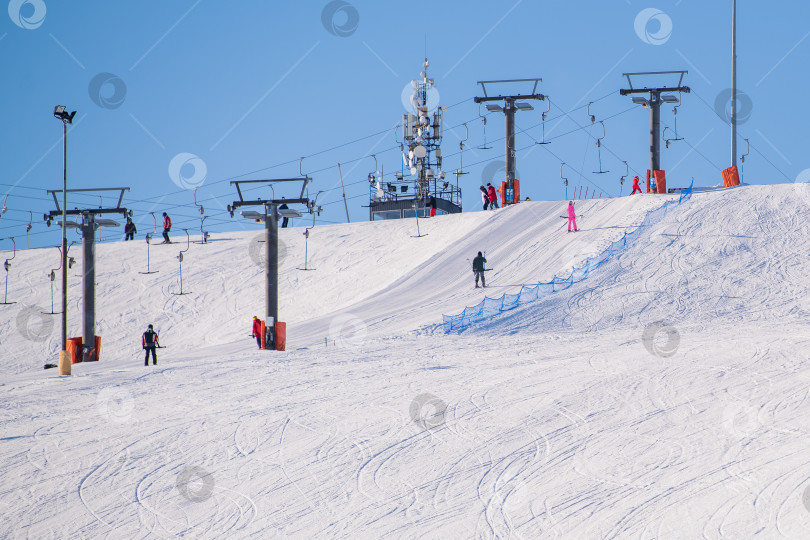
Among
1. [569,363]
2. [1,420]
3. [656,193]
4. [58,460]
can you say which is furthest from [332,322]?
[656,193]

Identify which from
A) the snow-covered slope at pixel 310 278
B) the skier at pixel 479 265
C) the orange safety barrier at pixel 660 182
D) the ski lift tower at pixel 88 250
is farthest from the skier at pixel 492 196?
the ski lift tower at pixel 88 250

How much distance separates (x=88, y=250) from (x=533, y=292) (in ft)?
45.5

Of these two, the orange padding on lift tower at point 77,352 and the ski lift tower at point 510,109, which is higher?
the ski lift tower at point 510,109

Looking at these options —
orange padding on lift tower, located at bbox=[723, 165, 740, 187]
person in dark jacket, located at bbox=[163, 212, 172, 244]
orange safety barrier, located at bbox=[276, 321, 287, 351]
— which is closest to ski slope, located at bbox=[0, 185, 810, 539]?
orange safety barrier, located at bbox=[276, 321, 287, 351]

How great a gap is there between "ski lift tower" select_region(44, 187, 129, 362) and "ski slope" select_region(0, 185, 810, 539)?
2.10 meters

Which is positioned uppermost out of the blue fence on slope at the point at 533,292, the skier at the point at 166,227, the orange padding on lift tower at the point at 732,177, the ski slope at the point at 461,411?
the orange padding on lift tower at the point at 732,177

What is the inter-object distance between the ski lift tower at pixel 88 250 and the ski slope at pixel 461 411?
2.10 m

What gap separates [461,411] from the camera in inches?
692

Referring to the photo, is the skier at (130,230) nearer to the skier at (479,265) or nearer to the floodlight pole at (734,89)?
the skier at (479,265)

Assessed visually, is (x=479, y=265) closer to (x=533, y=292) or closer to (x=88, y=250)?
(x=533, y=292)

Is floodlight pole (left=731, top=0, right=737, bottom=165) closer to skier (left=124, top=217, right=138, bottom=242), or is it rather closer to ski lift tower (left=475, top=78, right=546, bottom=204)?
ski lift tower (left=475, top=78, right=546, bottom=204)

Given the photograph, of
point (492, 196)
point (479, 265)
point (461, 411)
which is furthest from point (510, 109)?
point (461, 411)

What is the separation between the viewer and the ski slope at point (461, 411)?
13.2m

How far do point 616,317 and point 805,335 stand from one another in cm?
581
